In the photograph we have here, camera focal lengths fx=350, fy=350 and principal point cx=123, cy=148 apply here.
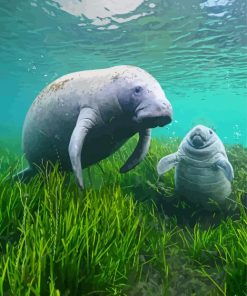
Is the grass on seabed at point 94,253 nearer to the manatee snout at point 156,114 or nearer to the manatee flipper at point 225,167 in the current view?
the manatee flipper at point 225,167

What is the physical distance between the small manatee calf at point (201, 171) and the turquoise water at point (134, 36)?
10.1 m

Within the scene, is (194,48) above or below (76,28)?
below

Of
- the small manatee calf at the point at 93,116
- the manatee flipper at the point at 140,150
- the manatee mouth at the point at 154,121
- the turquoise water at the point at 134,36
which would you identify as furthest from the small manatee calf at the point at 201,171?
the turquoise water at the point at 134,36

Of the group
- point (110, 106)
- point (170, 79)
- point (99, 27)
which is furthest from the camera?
point (170, 79)

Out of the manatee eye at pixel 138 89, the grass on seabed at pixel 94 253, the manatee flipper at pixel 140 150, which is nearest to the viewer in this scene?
the grass on seabed at pixel 94 253

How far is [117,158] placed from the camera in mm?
9234

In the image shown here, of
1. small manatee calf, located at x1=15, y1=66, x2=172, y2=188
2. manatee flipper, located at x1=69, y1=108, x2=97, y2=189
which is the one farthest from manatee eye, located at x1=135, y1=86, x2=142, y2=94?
manatee flipper, located at x1=69, y1=108, x2=97, y2=189

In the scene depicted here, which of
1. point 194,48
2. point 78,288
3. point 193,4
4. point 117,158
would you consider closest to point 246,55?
point 194,48

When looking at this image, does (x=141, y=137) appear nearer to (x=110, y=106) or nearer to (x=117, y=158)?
(x=110, y=106)

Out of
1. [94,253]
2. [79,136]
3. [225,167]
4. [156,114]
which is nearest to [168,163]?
[225,167]

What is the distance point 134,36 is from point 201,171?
1668cm

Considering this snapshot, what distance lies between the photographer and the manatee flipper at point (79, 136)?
15.9 feet

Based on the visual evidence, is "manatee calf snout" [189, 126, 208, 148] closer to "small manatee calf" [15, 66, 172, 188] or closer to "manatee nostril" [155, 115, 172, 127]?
"small manatee calf" [15, 66, 172, 188]

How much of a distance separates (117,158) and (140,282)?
19.3 ft
